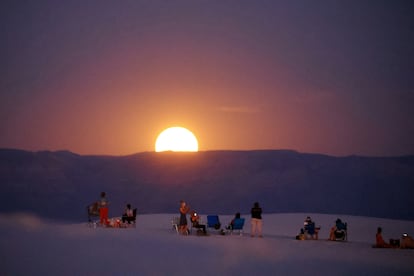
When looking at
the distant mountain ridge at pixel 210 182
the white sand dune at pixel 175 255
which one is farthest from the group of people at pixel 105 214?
the distant mountain ridge at pixel 210 182

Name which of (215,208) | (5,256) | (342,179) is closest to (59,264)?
(5,256)

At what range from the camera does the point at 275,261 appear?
14797 millimetres

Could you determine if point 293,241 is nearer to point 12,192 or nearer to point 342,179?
point 342,179

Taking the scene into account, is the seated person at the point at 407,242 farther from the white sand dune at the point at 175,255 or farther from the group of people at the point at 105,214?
the group of people at the point at 105,214

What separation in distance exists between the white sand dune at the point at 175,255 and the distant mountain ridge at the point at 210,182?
34.8 metres

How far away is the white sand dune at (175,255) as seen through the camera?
542 inches


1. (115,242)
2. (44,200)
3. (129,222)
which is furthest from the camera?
(44,200)

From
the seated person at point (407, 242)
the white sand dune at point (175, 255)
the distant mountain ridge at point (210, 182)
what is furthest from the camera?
the distant mountain ridge at point (210, 182)

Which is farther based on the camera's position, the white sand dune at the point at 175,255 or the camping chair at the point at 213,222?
the camping chair at the point at 213,222

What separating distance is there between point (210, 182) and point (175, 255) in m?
46.1

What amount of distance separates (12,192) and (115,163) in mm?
12107

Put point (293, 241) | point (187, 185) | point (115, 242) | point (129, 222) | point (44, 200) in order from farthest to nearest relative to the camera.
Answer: point (187, 185) → point (44, 200) → point (129, 222) → point (293, 241) → point (115, 242)

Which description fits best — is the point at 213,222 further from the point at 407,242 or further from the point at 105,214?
the point at 407,242

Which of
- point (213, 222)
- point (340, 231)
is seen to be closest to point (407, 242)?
point (340, 231)
